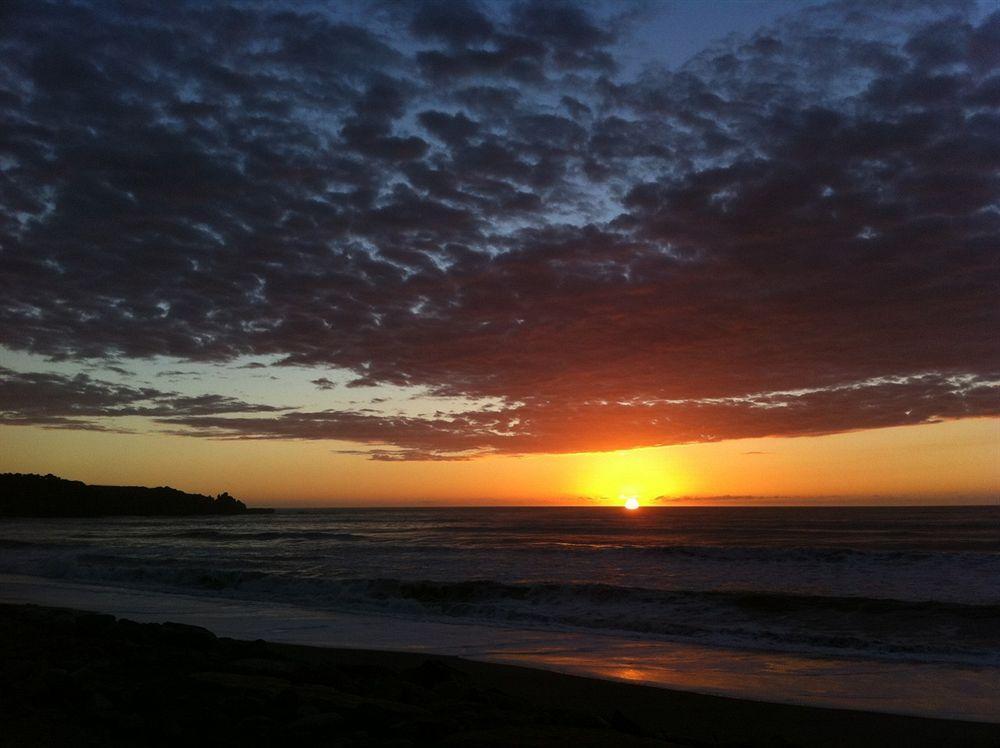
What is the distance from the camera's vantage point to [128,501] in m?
108

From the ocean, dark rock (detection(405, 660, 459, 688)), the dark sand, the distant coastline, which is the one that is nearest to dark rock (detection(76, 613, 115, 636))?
the dark sand

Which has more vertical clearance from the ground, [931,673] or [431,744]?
[431,744]

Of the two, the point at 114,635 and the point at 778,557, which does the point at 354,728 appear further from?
the point at 778,557

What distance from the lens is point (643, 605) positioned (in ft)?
59.7

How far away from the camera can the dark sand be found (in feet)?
19.6

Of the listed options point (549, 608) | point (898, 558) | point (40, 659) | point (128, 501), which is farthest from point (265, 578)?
point (128, 501)

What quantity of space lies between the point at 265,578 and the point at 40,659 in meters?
14.8

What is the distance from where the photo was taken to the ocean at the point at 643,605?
36.8 feet

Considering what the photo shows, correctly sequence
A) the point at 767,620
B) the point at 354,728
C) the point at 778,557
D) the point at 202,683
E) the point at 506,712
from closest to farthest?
the point at 354,728 → the point at 506,712 → the point at 202,683 → the point at 767,620 → the point at 778,557

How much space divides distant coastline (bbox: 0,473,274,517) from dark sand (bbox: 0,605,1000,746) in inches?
4073

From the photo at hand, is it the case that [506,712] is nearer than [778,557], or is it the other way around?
[506,712]

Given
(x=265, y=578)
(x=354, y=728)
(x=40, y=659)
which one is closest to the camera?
(x=354, y=728)

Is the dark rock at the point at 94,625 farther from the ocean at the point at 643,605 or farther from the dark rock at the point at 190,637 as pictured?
the ocean at the point at 643,605

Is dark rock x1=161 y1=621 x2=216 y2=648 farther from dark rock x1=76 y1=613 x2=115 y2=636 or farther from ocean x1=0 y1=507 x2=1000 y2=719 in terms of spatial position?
ocean x1=0 y1=507 x2=1000 y2=719
